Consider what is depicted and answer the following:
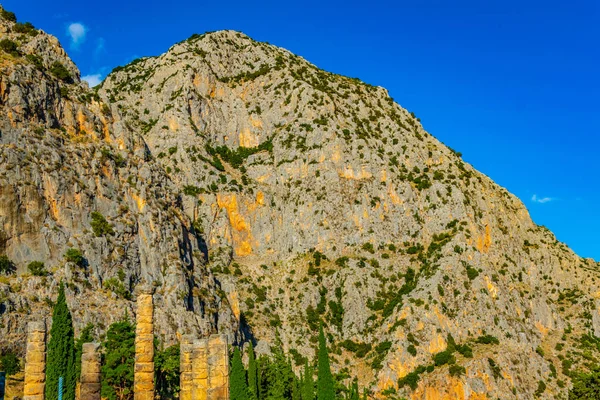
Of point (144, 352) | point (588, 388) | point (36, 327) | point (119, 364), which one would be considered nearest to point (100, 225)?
point (119, 364)

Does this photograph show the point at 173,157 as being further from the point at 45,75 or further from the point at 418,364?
the point at 418,364

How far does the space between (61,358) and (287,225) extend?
7193 centimetres

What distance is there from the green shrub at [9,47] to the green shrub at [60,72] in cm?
539

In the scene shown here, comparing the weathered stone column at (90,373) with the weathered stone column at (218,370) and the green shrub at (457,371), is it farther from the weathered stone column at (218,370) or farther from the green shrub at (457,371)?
the green shrub at (457,371)

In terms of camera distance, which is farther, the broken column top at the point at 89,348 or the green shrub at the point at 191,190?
the green shrub at the point at 191,190

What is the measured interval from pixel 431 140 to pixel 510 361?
52.5 m

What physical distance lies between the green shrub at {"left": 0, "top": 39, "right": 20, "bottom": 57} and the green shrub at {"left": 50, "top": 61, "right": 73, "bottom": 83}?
5.39m

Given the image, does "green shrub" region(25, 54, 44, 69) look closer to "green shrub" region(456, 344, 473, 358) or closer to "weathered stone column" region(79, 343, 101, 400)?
"weathered stone column" region(79, 343, 101, 400)

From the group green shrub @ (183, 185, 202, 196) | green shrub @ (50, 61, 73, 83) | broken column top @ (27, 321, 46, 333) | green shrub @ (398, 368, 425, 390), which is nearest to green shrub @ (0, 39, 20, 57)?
green shrub @ (50, 61, 73, 83)

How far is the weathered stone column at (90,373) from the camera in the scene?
84.1 ft

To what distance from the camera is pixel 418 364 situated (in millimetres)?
83188

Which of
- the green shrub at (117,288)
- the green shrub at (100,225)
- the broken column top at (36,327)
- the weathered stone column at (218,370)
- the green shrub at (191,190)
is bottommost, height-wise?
the weathered stone column at (218,370)

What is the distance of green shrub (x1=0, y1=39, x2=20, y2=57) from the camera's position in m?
75.1

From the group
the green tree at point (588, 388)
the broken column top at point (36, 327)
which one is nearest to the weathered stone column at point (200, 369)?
the broken column top at point (36, 327)
